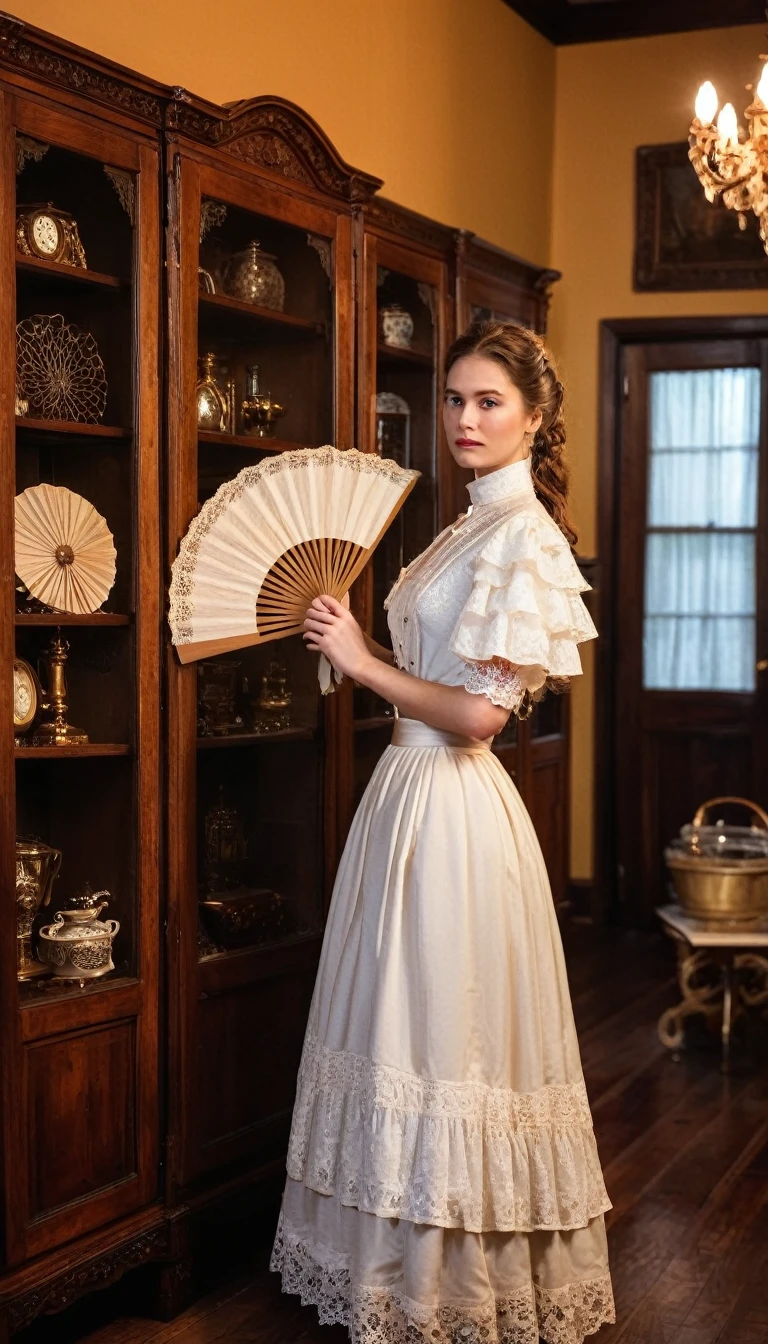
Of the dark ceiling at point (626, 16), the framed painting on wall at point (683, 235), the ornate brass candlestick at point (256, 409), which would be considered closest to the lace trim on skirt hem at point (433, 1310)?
the ornate brass candlestick at point (256, 409)

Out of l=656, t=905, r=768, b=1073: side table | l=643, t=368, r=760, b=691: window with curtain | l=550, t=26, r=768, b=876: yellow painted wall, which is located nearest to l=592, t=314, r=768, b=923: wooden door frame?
l=550, t=26, r=768, b=876: yellow painted wall

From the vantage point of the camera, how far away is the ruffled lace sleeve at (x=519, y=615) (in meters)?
2.38

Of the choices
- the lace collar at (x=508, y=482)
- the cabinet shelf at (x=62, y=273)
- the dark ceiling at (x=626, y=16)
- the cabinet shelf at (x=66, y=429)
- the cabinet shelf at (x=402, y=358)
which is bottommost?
the lace collar at (x=508, y=482)

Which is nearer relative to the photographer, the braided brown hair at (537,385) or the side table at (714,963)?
the braided brown hair at (537,385)

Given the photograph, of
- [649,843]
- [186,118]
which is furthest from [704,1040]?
[186,118]

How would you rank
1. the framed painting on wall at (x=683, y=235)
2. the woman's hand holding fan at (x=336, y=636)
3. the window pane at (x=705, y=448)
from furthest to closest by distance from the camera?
1. the window pane at (x=705, y=448)
2. the framed painting on wall at (x=683, y=235)
3. the woman's hand holding fan at (x=336, y=636)

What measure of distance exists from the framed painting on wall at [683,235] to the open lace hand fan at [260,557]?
3.27 meters

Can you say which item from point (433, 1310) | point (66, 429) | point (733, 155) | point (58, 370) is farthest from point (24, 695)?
point (733, 155)

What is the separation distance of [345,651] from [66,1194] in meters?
1.05

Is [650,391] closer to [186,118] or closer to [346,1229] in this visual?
[186,118]

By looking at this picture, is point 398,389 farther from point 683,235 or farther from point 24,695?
point 683,235

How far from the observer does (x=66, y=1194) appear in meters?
2.61

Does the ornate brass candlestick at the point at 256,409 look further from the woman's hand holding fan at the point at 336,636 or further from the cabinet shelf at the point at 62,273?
the woman's hand holding fan at the point at 336,636

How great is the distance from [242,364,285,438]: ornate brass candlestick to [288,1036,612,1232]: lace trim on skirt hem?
1.28 metres
